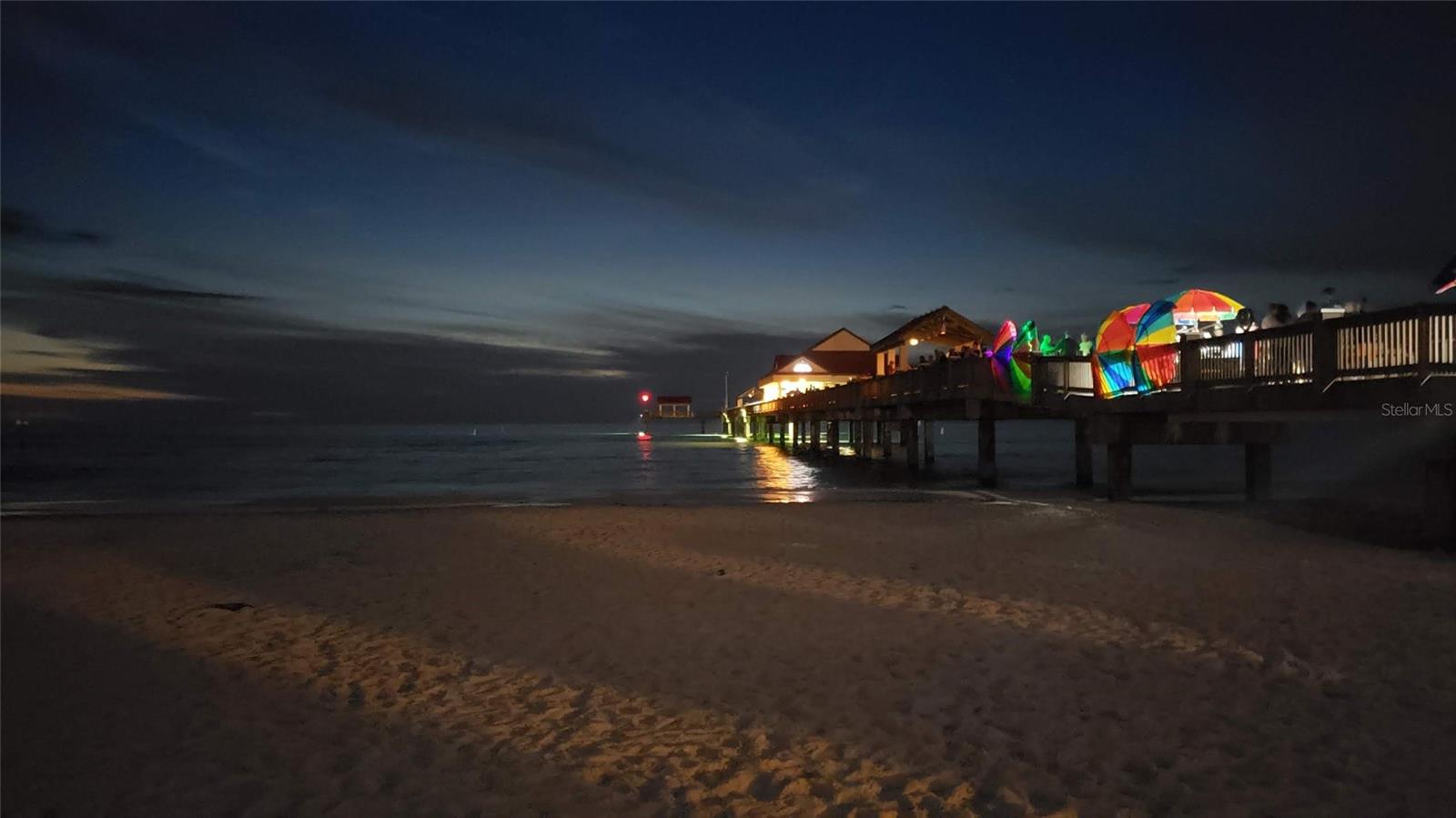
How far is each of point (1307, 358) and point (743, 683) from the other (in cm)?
927

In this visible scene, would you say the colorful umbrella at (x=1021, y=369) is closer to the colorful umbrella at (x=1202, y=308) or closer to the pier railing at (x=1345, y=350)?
the colorful umbrella at (x=1202, y=308)

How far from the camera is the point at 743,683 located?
642cm

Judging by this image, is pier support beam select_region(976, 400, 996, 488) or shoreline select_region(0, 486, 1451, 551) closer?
shoreline select_region(0, 486, 1451, 551)

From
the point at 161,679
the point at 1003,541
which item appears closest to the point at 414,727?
the point at 161,679

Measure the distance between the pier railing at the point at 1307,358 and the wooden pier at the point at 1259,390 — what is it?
1 cm

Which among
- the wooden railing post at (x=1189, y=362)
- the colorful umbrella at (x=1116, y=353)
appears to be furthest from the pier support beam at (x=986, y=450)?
the wooden railing post at (x=1189, y=362)

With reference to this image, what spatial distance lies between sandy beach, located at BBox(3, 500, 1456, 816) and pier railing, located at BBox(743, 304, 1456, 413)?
2.27 m

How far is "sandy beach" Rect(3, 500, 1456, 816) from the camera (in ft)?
15.3

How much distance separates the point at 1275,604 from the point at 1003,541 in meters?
4.72

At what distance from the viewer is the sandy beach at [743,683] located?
468 centimetres

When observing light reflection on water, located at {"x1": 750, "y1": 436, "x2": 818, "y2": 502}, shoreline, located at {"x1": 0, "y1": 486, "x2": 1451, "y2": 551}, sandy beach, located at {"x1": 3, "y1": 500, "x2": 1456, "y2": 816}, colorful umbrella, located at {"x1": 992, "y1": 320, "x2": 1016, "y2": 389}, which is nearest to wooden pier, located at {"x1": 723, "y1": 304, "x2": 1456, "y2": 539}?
colorful umbrella, located at {"x1": 992, "y1": 320, "x2": 1016, "y2": 389}

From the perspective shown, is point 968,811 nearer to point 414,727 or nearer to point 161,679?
point 414,727

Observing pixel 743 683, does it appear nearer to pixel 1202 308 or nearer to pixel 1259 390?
pixel 1259 390

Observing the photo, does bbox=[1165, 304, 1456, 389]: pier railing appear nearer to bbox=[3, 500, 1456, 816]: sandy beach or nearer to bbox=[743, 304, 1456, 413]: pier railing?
bbox=[743, 304, 1456, 413]: pier railing
